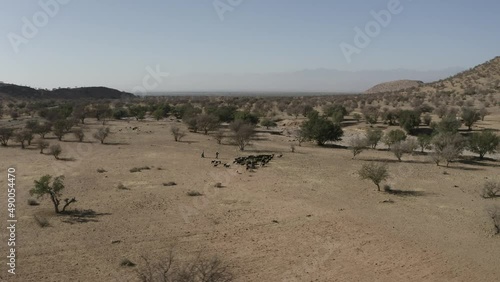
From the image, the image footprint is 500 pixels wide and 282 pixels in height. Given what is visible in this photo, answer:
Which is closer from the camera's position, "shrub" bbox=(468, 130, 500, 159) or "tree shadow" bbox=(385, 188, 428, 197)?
"tree shadow" bbox=(385, 188, 428, 197)

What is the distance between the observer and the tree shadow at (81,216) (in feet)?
69.5

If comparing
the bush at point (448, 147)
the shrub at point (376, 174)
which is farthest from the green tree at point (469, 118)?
the shrub at point (376, 174)

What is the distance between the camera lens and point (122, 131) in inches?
2464

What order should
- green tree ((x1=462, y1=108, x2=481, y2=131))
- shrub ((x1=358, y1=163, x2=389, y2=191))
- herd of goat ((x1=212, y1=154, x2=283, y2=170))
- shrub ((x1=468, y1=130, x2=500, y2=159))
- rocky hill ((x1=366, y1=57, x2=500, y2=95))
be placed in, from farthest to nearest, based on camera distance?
rocky hill ((x1=366, y1=57, x2=500, y2=95)) → green tree ((x1=462, y1=108, x2=481, y2=131)) → shrub ((x1=468, y1=130, x2=500, y2=159)) → herd of goat ((x1=212, y1=154, x2=283, y2=170)) → shrub ((x1=358, y1=163, x2=389, y2=191))

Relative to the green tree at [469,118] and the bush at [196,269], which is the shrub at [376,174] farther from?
the green tree at [469,118]

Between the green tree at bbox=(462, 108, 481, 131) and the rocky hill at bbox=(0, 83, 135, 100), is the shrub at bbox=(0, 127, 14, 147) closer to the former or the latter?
the green tree at bbox=(462, 108, 481, 131)

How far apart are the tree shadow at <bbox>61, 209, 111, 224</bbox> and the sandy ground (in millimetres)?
349

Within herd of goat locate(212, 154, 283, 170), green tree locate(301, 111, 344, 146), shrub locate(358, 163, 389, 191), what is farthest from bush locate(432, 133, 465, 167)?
herd of goat locate(212, 154, 283, 170)

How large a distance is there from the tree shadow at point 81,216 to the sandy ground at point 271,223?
0.35 m

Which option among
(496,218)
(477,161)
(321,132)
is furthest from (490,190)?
(321,132)

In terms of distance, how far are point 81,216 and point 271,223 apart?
10816 mm

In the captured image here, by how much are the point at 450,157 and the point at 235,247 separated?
26688mm

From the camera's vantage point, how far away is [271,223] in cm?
2109

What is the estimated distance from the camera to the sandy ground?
1606cm
